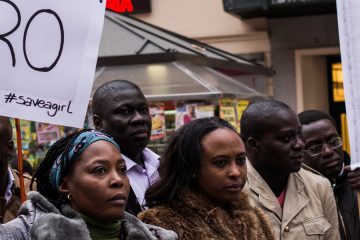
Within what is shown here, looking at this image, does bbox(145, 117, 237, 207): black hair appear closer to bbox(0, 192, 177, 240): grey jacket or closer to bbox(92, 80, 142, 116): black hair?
bbox(0, 192, 177, 240): grey jacket

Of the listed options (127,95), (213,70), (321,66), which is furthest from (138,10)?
(127,95)

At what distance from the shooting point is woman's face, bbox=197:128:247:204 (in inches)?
139

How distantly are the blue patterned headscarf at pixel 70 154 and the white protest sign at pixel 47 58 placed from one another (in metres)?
0.51

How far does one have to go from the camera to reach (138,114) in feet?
14.8

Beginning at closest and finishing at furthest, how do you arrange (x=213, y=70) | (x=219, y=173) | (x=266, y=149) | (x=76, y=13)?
1. (x=219, y=173)
2. (x=76, y=13)
3. (x=266, y=149)
4. (x=213, y=70)

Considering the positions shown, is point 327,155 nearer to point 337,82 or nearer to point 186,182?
point 186,182

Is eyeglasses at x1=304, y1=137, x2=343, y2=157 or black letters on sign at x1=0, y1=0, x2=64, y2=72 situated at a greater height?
black letters on sign at x1=0, y1=0, x2=64, y2=72

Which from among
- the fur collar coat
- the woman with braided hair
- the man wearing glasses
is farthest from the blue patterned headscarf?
the man wearing glasses

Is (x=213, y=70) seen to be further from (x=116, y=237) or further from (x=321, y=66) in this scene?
(x=116, y=237)

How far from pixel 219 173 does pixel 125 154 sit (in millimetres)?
1055

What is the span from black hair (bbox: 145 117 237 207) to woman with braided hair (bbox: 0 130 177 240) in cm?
38

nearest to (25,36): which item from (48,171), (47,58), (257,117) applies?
(47,58)

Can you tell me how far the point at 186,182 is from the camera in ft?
11.8

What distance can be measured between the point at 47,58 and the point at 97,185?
34.5 inches
